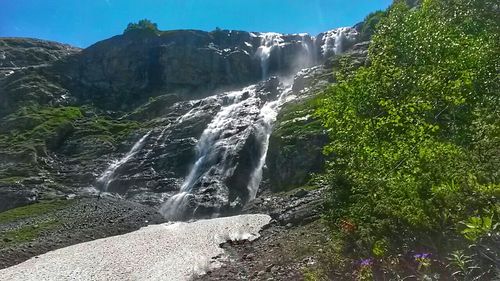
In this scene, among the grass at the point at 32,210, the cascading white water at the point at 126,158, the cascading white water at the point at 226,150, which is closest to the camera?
the grass at the point at 32,210

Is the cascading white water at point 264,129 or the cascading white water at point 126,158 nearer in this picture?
the cascading white water at point 264,129

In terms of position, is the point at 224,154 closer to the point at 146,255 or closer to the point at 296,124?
the point at 296,124

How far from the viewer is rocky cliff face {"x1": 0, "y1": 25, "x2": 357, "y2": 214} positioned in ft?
209

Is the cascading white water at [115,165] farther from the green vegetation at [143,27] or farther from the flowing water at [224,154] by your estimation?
the green vegetation at [143,27]

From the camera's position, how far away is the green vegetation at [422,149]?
1027 centimetres

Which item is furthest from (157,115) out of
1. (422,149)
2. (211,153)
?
(422,149)

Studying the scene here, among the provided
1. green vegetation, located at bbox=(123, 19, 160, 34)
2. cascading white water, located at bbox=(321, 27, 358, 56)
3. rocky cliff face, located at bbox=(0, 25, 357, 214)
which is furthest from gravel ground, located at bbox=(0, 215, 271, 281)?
green vegetation, located at bbox=(123, 19, 160, 34)

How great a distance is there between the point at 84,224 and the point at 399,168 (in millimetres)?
42416

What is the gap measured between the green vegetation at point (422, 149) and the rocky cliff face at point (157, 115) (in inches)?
1291

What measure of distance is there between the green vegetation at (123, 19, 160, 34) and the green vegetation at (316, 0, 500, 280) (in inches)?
5550

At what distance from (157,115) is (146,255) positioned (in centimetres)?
7995

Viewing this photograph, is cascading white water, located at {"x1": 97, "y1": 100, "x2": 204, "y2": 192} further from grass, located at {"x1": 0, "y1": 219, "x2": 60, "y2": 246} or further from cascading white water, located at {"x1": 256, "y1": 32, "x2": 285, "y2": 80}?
cascading white water, located at {"x1": 256, "y1": 32, "x2": 285, "y2": 80}

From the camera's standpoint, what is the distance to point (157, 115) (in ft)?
365

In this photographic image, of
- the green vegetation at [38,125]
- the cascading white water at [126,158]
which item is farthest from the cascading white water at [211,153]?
the green vegetation at [38,125]
